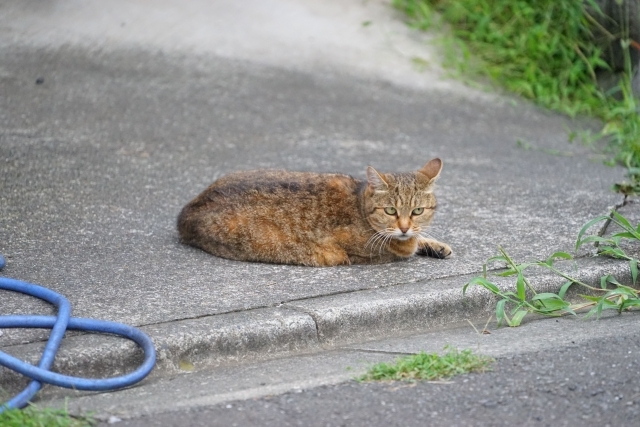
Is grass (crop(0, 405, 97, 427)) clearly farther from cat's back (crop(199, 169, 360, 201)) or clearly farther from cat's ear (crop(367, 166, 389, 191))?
cat's ear (crop(367, 166, 389, 191))

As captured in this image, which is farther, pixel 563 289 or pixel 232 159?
pixel 232 159

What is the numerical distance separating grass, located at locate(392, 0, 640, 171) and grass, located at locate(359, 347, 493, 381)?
172 inches

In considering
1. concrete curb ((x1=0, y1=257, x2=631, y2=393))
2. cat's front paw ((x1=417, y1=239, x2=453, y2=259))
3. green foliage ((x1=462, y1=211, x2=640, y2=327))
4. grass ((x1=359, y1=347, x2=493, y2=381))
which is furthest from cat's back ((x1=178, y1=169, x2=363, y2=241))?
grass ((x1=359, y1=347, x2=493, y2=381))

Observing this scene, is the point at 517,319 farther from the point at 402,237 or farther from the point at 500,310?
the point at 402,237

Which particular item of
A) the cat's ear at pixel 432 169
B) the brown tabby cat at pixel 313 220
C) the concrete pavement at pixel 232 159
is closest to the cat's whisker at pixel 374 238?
the brown tabby cat at pixel 313 220

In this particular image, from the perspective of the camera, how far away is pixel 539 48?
8539mm

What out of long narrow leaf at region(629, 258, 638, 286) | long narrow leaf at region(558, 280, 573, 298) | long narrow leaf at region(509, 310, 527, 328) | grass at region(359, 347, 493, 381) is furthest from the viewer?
long narrow leaf at region(629, 258, 638, 286)

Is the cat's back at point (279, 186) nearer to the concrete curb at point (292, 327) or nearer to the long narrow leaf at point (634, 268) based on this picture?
the concrete curb at point (292, 327)

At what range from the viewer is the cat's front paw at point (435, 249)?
487 centimetres

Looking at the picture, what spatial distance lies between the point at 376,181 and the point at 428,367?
4.93 feet

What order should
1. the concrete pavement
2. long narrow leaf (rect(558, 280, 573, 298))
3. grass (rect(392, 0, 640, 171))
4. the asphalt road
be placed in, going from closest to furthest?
1. the asphalt road
2. the concrete pavement
3. long narrow leaf (rect(558, 280, 573, 298))
4. grass (rect(392, 0, 640, 171))

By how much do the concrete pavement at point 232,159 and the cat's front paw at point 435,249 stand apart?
0.09m

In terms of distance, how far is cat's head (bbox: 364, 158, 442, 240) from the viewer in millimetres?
4824

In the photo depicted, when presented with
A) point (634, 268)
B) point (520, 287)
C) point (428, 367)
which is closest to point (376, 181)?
point (520, 287)
